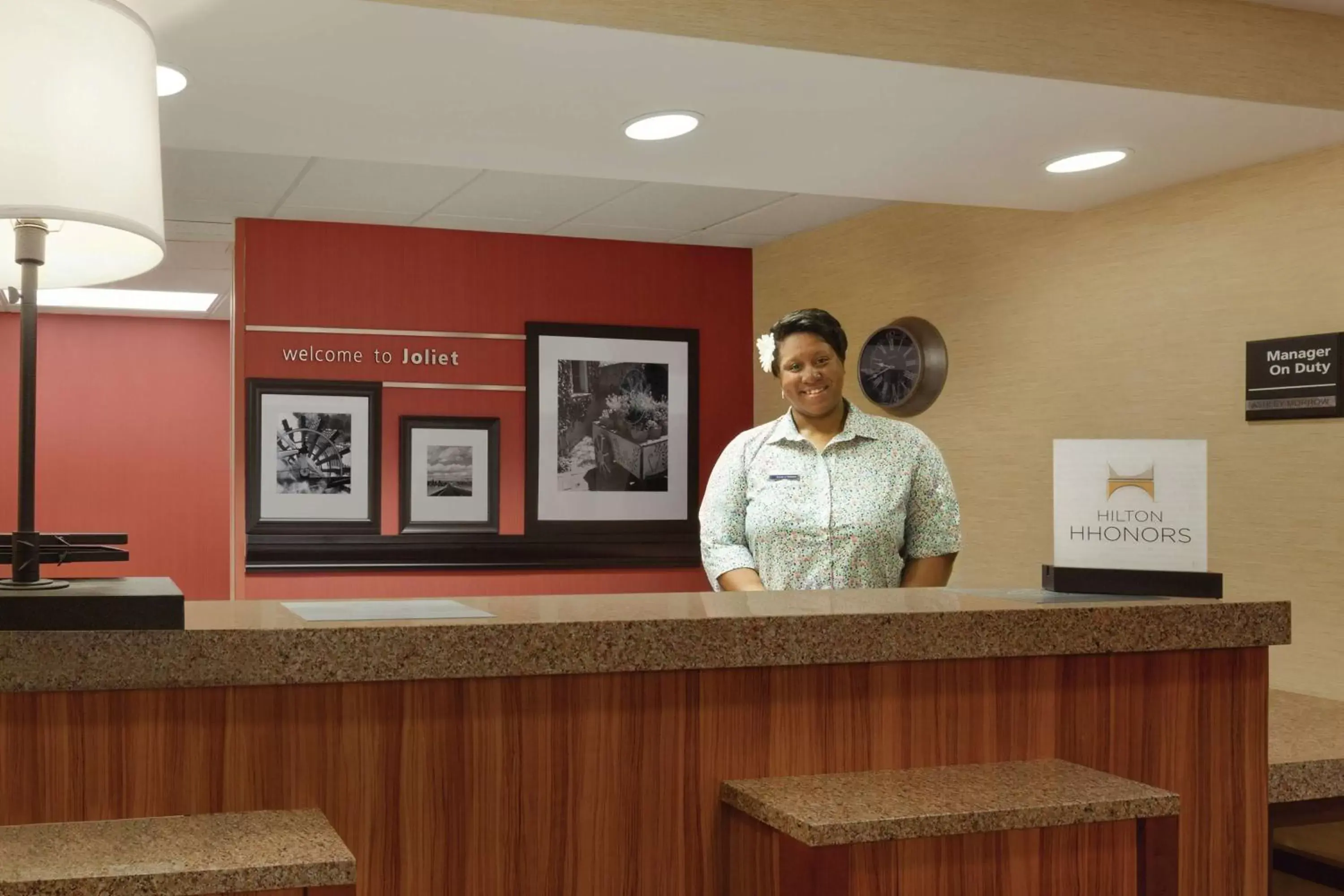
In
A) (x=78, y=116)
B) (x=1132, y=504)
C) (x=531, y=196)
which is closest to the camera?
(x=78, y=116)

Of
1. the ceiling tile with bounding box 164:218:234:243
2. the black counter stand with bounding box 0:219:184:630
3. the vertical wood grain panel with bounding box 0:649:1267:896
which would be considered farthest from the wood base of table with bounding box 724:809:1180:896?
the ceiling tile with bounding box 164:218:234:243

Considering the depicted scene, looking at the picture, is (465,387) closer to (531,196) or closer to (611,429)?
(611,429)

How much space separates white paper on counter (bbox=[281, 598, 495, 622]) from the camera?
1683mm

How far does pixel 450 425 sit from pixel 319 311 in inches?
29.9

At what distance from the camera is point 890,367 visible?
5316 mm

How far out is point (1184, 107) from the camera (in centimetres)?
312

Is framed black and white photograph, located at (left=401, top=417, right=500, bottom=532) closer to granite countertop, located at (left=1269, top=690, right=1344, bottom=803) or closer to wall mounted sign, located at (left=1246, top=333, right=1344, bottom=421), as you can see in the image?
wall mounted sign, located at (left=1246, top=333, right=1344, bottom=421)

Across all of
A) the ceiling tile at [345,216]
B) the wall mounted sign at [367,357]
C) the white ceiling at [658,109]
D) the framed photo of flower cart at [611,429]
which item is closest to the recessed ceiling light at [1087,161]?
the white ceiling at [658,109]

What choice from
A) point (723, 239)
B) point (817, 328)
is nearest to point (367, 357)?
point (723, 239)

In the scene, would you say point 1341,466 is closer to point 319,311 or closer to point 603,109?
point 603,109

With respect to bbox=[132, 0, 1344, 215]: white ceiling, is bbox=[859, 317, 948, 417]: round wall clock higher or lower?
lower

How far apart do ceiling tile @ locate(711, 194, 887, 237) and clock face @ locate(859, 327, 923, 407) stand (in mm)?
546

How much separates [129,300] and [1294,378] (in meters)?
7.32

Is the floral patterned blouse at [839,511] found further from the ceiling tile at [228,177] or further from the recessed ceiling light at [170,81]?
the ceiling tile at [228,177]
